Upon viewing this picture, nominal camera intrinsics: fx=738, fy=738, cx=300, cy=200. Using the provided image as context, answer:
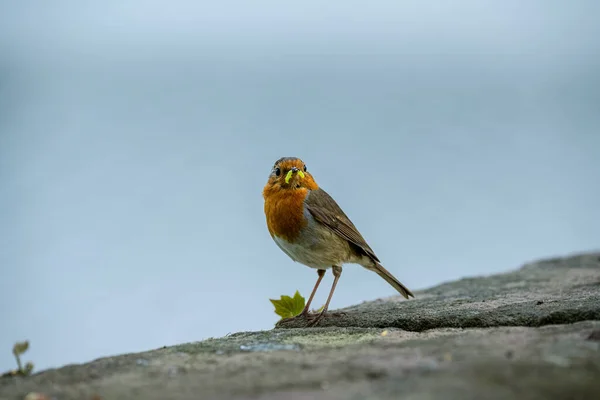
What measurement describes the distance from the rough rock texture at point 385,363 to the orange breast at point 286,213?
0.98 meters

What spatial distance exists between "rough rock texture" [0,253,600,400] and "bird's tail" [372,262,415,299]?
105 cm

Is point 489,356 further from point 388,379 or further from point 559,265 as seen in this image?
point 559,265

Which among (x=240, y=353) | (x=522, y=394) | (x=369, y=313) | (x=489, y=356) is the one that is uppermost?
(x=369, y=313)

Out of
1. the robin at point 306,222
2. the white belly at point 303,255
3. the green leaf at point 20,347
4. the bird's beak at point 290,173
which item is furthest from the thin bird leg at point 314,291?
the green leaf at point 20,347

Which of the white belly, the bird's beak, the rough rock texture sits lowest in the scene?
the rough rock texture

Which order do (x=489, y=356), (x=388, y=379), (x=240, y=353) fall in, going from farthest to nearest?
(x=240, y=353)
(x=489, y=356)
(x=388, y=379)

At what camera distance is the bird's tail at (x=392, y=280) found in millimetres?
4301

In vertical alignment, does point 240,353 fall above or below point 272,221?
below

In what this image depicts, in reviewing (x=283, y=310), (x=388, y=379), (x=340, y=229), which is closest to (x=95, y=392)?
(x=388, y=379)

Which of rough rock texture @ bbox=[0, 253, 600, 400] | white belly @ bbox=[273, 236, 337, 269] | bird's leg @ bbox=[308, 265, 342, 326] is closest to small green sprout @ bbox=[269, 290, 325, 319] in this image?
bird's leg @ bbox=[308, 265, 342, 326]

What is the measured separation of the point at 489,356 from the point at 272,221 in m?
2.17

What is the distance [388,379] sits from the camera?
196 centimetres

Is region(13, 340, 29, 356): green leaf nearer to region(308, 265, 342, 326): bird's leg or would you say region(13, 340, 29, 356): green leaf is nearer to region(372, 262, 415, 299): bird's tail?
region(308, 265, 342, 326): bird's leg

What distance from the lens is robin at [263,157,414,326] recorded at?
161 inches
